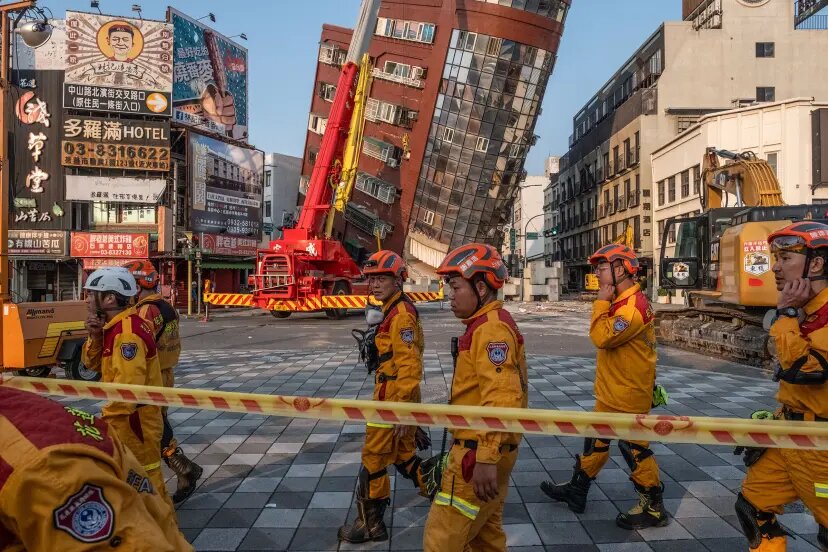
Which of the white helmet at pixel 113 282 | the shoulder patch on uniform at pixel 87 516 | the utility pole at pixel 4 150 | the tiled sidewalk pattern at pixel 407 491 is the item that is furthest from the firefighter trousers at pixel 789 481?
the utility pole at pixel 4 150

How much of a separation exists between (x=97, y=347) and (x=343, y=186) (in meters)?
16.6

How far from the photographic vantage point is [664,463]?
534cm

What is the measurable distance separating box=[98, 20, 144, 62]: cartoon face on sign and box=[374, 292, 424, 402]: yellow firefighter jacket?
31.7 meters

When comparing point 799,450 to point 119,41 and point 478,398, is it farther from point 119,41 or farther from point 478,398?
point 119,41

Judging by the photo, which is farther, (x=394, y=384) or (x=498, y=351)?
(x=394, y=384)

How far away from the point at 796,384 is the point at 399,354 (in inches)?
89.2

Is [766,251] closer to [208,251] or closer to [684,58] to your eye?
[208,251]

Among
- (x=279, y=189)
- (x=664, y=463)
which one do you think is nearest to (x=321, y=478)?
(x=664, y=463)

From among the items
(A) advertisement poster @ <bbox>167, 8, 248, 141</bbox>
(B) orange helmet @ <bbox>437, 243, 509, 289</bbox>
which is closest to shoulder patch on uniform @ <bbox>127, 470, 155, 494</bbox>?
(B) orange helmet @ <bbox>437, 243, 509, 289</bbox>

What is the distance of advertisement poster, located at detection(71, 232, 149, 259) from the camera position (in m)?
28.1

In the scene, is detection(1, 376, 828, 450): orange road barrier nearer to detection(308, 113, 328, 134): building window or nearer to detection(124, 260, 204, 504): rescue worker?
detection(124, 260, 204, 504): rescue worker

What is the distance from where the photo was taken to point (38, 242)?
28203 millimetres

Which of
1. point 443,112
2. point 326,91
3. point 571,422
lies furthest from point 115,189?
point 571,422

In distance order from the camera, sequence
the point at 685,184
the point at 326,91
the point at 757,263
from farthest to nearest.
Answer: the point at 326,91 < the point at 685,184 < the point at 757,263
